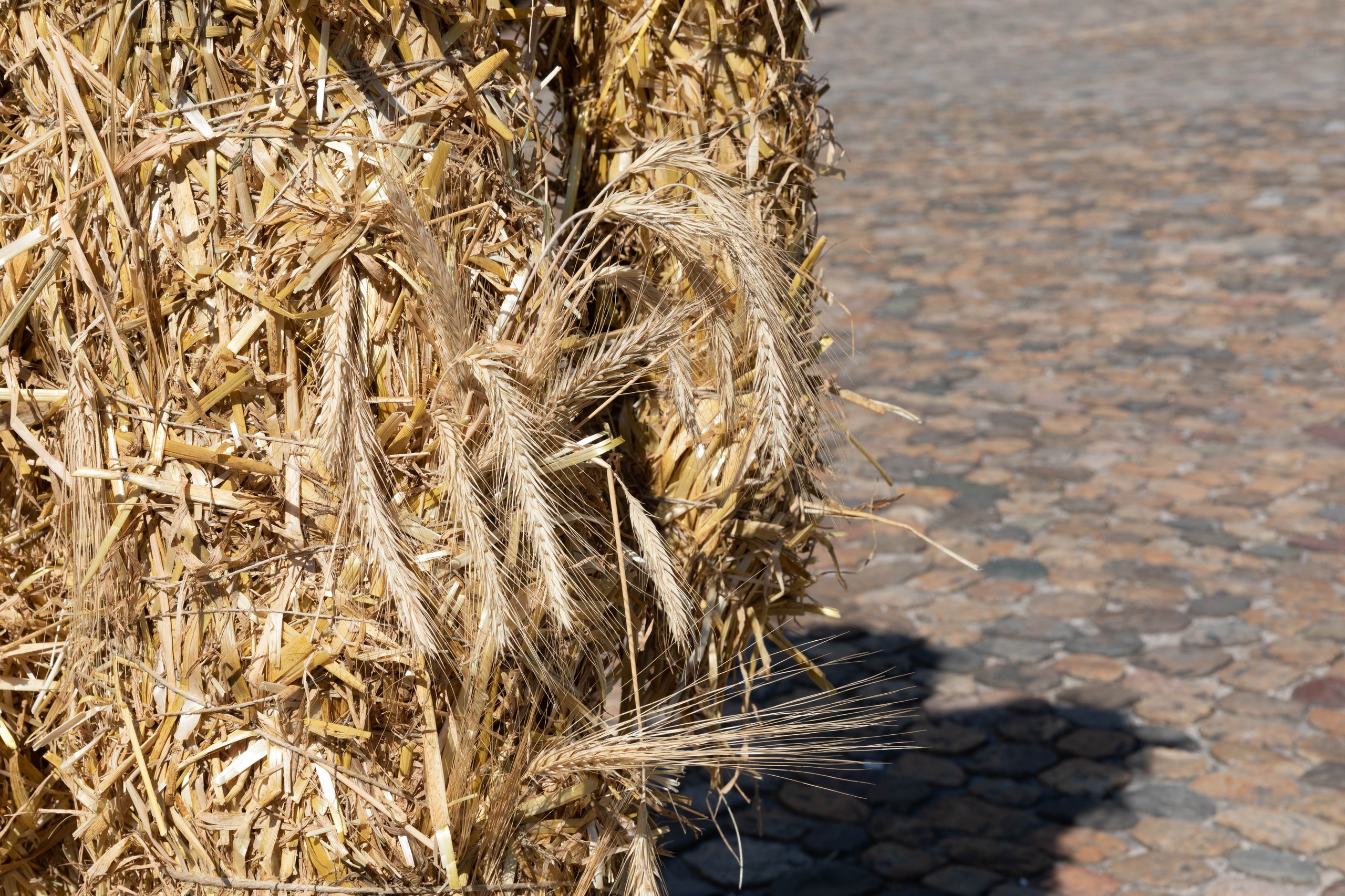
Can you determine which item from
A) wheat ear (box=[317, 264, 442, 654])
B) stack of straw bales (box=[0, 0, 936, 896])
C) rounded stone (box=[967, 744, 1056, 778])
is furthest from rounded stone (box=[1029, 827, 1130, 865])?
wheat ear (box=[317, 264, 442, 654])

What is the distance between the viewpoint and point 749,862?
3.23 m

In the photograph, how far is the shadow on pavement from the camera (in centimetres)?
313

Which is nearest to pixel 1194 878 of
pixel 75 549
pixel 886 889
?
pixel 886 889

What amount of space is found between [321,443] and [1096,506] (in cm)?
399

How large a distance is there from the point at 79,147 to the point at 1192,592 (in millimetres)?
3736

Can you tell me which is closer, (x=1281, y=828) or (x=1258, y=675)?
(x=1281, y=828)

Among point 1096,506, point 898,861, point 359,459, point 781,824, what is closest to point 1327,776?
point 898,861

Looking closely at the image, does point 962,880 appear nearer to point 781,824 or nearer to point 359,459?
point 781,824

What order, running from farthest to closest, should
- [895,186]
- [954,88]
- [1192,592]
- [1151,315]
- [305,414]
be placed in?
[954,88]
[895,186]
[1151,315]
[1192,592]
[305,414]

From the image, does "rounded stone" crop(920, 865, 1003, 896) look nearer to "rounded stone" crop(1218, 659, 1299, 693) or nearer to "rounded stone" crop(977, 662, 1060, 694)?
"rounded stone" crop(977, 662, 1060, 694)

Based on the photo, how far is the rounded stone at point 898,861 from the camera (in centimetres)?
314

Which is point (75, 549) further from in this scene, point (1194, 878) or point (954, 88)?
point (954, 88)

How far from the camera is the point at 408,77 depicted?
1.29m

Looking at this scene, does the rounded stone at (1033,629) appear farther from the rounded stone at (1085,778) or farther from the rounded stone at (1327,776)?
the rounded stone at (1327,776)
